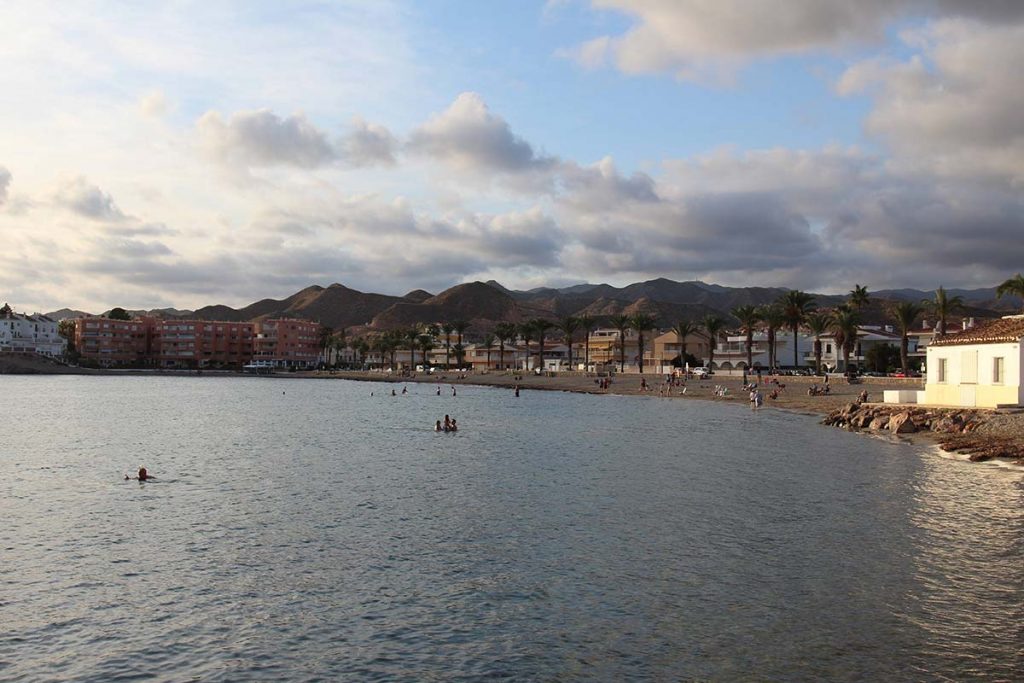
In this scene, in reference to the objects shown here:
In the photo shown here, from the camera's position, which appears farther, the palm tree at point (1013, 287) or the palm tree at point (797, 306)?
the palm tree at point (797, 306)

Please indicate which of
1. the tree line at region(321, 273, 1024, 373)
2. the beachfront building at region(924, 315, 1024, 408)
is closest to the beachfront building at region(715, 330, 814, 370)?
the tree line at region(321, 273, 1024, 373)

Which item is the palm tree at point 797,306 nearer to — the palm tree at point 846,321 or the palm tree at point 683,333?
the palm tree at point 846,321

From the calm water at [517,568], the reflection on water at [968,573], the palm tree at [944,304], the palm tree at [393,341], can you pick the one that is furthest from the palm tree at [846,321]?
the palm tree at [393,341]

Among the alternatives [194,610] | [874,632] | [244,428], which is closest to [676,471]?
[874,632]

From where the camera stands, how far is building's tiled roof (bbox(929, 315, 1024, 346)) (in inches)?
1691

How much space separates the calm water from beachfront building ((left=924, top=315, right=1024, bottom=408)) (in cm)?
914

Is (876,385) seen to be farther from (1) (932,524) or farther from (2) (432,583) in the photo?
(2) (432,583)

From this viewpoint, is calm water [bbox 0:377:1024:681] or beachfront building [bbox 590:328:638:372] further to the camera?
beachfront building [bbox 590:328:638:372]

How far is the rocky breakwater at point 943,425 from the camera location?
35750mm

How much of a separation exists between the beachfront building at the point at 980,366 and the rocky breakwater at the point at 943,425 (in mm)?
1202

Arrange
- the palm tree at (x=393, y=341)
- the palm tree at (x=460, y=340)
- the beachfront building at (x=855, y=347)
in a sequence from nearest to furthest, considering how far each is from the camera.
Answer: the beachfront building at (x=855, y=347), the palm tree at (x=460, y=340), the palm tree at (x=393, y=341)

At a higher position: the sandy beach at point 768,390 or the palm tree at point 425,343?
the palm tree at point 425,343

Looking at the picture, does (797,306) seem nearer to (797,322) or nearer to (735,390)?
(797,322)

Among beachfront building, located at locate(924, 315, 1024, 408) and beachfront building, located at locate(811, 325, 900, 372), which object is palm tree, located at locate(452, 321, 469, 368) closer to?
beachfront building, located at locate(811, 325, 900, 372)
